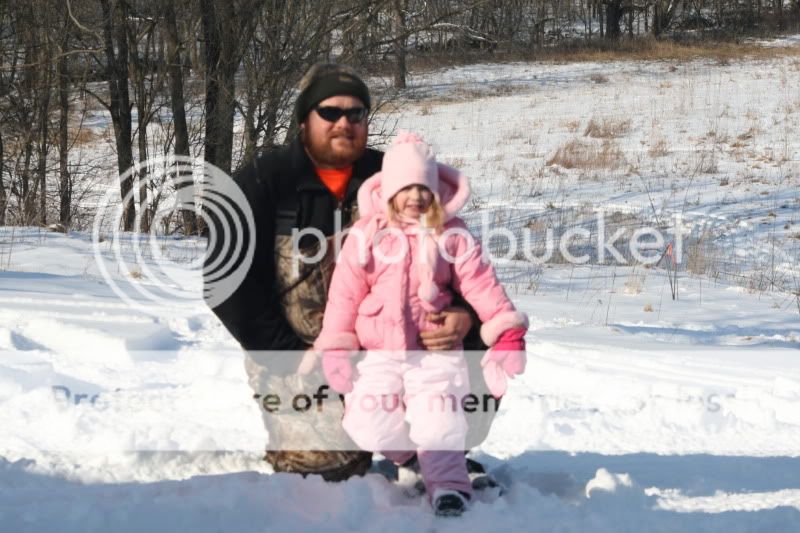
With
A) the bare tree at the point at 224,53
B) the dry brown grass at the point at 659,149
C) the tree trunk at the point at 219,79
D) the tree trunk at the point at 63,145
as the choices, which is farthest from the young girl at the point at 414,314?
the dry brown grass at the point at 659,149

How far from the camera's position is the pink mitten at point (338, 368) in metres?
3.16

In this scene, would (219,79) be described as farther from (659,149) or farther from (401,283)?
(401,283)

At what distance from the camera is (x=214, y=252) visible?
337 cm

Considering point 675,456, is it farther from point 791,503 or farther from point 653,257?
point 653,257

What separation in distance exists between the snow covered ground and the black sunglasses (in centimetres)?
119

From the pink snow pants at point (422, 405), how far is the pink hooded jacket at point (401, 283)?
0.07m

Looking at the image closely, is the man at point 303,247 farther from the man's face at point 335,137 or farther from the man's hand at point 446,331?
the man's hand at point 446,331

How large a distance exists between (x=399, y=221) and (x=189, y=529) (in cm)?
113

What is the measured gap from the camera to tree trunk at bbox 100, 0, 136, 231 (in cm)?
1222

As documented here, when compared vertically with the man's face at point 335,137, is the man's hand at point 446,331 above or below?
below

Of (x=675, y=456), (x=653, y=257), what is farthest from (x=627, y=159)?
(x=675, y=456)

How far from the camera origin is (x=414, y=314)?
3189 millimetres

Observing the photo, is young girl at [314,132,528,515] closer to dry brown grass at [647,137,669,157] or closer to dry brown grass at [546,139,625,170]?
dry brown grass at [546,139,625,170]

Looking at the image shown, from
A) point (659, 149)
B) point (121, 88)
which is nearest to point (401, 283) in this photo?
point (121, 88)
